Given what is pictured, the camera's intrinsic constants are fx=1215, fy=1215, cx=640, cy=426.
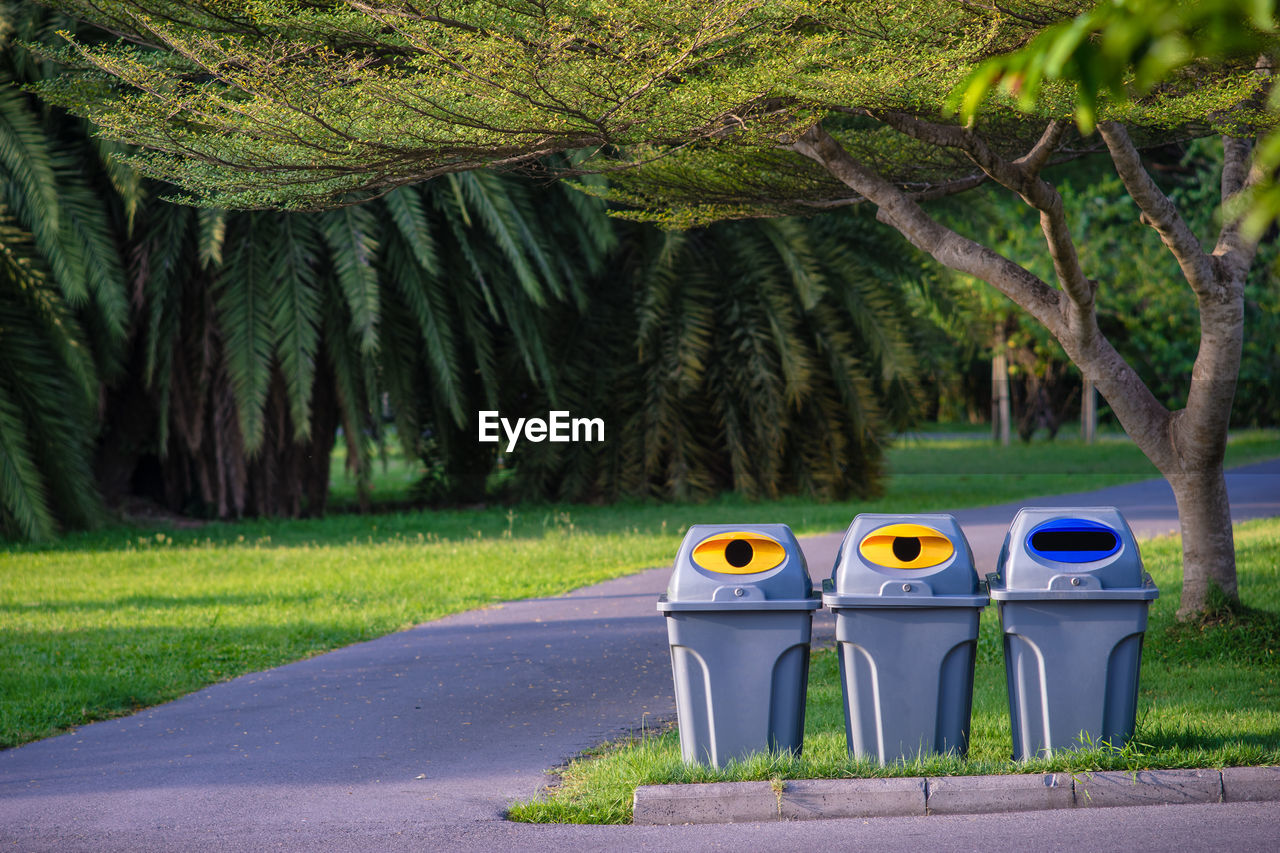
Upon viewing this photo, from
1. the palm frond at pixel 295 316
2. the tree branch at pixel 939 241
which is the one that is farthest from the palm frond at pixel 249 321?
the tree branch at pixel 939 241

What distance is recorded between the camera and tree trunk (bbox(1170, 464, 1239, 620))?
291 inches

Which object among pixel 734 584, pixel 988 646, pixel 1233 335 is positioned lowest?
pixel 988 646

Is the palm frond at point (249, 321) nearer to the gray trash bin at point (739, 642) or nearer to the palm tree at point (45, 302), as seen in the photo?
the palm tree at point (45, 302)

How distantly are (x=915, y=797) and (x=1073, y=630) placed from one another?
3.10 feet

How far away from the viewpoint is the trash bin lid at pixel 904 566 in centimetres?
496

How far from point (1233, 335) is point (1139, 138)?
2.05m

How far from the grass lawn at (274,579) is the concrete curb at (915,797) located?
3.70m

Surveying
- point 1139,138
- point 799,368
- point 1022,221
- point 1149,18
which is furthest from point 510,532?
point 1022,221

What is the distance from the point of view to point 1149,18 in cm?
179

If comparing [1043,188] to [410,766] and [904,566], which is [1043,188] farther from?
[410,766]

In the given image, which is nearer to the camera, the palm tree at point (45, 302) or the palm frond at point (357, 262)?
the palm tree at point (45, 302)

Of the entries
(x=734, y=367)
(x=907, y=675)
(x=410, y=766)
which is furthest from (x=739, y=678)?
(x=734, y=367)

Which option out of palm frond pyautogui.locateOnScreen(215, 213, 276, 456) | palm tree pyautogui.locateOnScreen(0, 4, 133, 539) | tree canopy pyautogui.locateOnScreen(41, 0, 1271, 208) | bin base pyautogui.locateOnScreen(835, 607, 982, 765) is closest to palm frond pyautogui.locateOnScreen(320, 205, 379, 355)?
palm frond pyautogui.locateOnScreen(215, 213, 276, 456)

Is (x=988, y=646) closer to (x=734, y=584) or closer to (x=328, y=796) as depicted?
(x=734, y=584)
